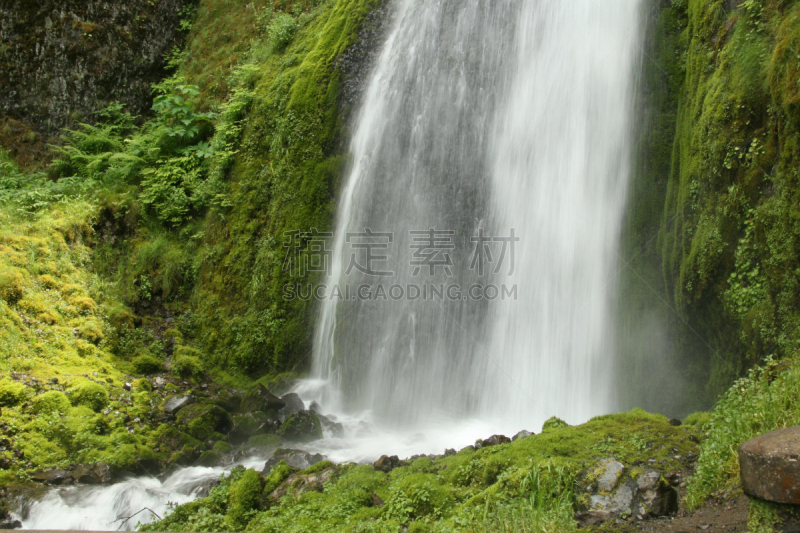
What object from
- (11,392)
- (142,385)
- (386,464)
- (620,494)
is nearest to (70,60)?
(142,385)

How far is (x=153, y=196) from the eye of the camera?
35.0 ft

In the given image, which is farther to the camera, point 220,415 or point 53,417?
point 220,415

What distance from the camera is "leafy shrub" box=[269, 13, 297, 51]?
11766 millimetres

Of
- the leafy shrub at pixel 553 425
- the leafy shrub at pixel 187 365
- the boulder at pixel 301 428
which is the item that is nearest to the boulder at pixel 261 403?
the boulder at pixel 301 428

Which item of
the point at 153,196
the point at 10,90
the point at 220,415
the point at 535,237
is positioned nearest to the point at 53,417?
the point at 220,415

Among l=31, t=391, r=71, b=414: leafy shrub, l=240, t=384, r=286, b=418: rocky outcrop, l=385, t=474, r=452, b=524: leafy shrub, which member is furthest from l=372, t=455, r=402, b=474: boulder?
l=31, t=391, r=71, b=414: leafy shrub

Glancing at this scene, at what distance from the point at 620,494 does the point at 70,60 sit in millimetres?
15098

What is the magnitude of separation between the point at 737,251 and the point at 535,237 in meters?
2.81

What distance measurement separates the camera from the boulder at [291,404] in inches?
304

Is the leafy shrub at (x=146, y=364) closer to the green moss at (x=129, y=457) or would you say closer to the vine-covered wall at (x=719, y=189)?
the green moss at (x=129, y=457)

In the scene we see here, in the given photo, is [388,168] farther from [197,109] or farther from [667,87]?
[197,109]

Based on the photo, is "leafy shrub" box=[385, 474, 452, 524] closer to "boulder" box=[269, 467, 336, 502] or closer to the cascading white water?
"boulder" box=[269, 467, 336, 502]

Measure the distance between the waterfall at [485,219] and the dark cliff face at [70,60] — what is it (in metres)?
7.82

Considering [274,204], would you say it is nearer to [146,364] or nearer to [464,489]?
[146,364]
